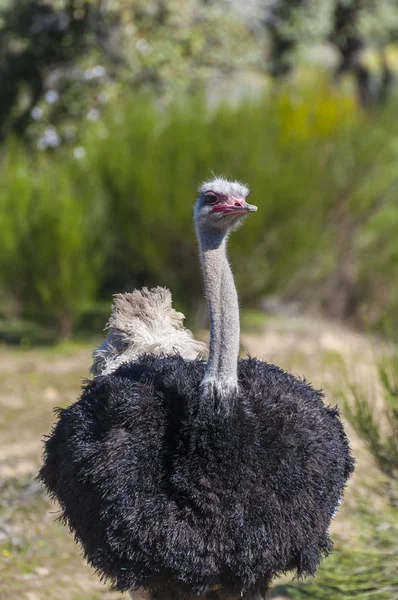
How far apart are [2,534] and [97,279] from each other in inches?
185

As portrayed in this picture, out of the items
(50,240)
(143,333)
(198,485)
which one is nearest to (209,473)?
(198,485)

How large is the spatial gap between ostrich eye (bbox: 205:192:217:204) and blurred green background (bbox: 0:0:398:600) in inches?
169

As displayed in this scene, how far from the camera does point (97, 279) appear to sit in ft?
31.7

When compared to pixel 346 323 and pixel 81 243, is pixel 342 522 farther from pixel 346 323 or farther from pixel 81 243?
pixel 346 323

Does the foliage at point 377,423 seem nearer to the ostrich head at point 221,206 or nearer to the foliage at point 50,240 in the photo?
the ostrich head at point 221,206

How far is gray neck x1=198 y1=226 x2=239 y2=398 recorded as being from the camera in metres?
2.95

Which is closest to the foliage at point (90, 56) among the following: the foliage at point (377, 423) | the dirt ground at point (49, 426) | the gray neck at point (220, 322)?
the dirt ground at point (49, 426)

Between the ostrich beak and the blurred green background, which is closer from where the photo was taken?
the ostrich beak

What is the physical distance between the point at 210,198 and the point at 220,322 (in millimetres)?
392

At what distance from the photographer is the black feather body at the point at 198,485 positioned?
2918 millimetres

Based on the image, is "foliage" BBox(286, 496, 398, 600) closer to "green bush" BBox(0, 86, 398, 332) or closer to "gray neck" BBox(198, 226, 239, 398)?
"gray neck" BBox(198, 226, 239, 398)

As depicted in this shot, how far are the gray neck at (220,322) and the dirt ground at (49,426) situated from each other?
1.14m

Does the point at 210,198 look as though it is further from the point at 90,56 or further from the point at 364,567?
the point at 90,56

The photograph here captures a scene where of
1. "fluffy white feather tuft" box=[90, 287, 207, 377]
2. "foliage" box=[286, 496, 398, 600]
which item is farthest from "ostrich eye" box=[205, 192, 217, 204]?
"foliage" box=[286, 496, 398, 600]
